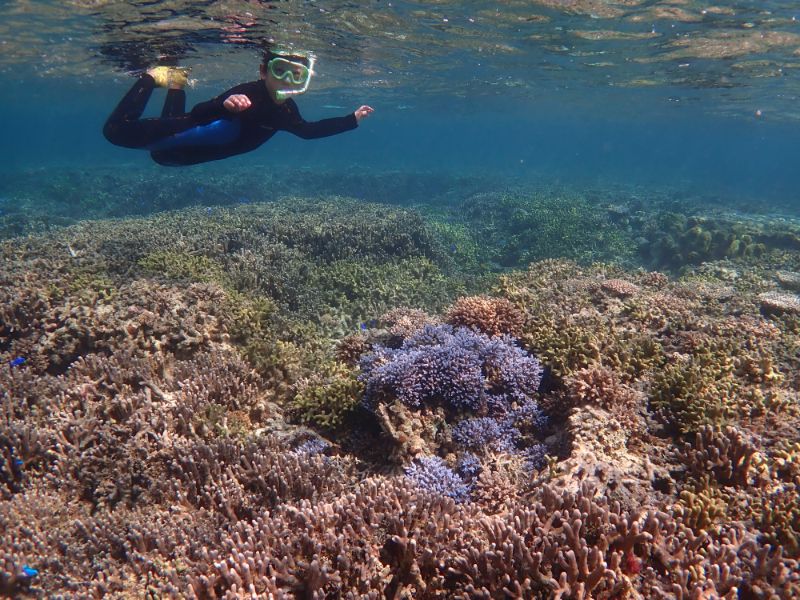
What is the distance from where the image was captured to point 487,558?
3096 millimetres

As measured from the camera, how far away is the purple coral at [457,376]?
5.27 meters

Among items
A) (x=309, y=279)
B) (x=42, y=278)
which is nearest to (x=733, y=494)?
(x=309, y=279)

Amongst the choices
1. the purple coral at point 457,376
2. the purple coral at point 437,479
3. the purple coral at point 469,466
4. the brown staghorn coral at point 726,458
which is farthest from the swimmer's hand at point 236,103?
the brown staghorn coral at point 726,458

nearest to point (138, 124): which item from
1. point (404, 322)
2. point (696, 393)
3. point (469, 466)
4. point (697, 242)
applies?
point (404, 322)

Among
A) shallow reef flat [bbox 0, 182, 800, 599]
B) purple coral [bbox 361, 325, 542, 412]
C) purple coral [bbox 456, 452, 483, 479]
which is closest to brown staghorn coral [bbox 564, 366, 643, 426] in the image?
shallow reef flat [bbox 0, 182, 800, 599]

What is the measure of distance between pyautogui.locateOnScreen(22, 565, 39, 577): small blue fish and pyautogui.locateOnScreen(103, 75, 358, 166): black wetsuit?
614 cm

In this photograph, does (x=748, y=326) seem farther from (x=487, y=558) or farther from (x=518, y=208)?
(x=518, y=208)

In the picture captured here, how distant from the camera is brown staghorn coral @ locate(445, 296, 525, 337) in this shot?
6.82m

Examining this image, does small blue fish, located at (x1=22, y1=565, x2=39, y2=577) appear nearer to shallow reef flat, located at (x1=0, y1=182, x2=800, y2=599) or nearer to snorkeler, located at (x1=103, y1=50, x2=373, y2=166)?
shallow reef flat, located at (x1=0, y1=182, x2=800, y2=599)

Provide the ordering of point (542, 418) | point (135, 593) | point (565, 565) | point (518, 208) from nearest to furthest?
point (565, 565), point (135, 593), point (542, 418), point (518, 208)

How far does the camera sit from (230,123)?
7172mm

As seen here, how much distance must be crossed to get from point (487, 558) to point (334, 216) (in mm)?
14748

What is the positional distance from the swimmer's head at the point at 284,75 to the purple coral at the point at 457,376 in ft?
15.9

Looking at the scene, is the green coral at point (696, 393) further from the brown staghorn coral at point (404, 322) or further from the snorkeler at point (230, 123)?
the snorkeler at point (230, 123)
